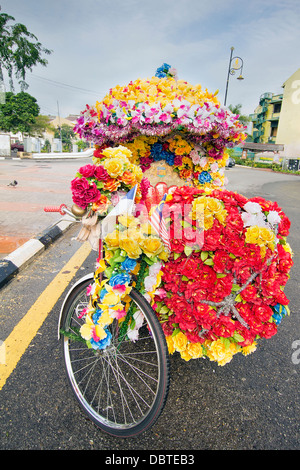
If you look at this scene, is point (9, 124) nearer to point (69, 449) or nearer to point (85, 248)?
point (85, 248)

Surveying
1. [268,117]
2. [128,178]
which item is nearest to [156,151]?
[128,178]

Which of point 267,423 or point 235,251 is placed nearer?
point 235,251

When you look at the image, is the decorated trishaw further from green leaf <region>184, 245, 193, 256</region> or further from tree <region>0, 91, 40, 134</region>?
tree <region>0, 91, 40, 134</region>

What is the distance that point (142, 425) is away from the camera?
1.66 m

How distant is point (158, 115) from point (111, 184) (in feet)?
4.02

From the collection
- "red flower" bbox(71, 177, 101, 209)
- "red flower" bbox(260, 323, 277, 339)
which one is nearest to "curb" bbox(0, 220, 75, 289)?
"red flower" bbox(71, 177, 101, 209)

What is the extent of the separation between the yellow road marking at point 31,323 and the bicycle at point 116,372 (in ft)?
1.46

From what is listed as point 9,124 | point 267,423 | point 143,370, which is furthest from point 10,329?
point 9,124

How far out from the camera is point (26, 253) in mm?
4145

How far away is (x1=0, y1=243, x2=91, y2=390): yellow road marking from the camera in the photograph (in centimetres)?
226

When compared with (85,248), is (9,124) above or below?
above

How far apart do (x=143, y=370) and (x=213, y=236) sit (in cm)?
120

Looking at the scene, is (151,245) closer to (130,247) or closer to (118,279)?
(130,247)
